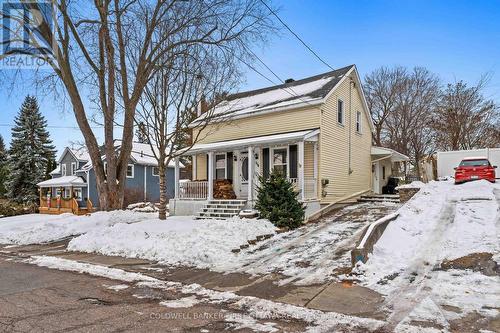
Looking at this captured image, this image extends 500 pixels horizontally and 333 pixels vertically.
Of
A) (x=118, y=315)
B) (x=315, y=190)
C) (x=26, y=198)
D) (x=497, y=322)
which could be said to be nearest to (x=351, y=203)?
(x=315, y=190)

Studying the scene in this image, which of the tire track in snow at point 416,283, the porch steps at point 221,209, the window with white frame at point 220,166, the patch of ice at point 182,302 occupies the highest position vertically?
the window with white frame at point 220,166

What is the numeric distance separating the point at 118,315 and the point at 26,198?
3678 centimetres

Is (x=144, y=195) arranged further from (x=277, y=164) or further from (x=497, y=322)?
(x=497, y=322)

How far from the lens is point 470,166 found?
17312mm

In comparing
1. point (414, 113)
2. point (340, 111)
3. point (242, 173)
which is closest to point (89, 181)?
point (242, 173)

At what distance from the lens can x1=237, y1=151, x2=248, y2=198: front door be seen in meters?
17.2

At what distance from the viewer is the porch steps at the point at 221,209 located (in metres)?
14.7

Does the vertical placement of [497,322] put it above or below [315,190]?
below

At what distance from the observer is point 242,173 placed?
1741 cm

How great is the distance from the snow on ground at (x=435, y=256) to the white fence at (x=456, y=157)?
11.8 metres

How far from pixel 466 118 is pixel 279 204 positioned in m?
26.0

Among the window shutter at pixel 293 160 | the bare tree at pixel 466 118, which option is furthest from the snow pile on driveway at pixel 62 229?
the bare tree at pixel 466 118

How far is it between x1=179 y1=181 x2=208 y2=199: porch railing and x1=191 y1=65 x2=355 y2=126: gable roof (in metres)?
3.04

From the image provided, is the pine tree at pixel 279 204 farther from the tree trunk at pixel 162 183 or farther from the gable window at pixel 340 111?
the gable window at pixel 340 111
